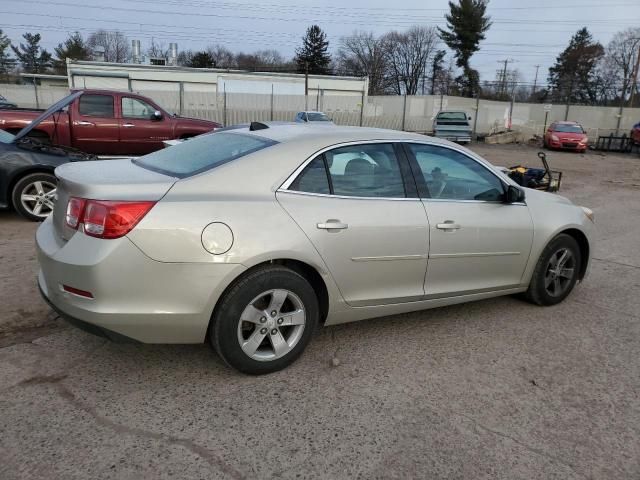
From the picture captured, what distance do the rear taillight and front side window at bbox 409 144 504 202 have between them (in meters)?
2.01

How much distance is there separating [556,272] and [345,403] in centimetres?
262

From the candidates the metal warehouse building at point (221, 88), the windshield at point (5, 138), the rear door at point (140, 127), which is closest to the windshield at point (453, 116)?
the metal warehouse building at point (221, 88)

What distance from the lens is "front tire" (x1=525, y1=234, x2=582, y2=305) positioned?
175 inches

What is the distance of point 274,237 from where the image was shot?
297cm

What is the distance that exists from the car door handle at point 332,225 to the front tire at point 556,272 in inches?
83.5

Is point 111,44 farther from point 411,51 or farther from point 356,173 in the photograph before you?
point 356,173

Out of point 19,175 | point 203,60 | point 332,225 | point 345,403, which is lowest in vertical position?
point 345,403

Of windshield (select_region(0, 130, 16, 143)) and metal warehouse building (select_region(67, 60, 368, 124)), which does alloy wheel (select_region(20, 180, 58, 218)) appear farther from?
metal warehouse building (select_region(67, 60, 368, 124))

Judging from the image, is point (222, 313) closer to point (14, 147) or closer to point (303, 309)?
point (303, 309)

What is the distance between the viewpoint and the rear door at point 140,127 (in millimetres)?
9922

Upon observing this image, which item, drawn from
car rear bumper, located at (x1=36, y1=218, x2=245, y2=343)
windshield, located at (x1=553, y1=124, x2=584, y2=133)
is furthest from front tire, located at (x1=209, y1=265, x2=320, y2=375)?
windshield, located at (x1=553, y1=124, x2=584, y2=133)

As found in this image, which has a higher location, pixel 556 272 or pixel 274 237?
pixel 274 237

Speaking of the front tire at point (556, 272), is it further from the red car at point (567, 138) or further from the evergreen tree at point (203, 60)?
the evergreen tree at point (203, 60)

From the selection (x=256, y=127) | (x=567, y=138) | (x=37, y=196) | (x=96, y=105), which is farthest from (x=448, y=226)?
(x=567, y=138)
